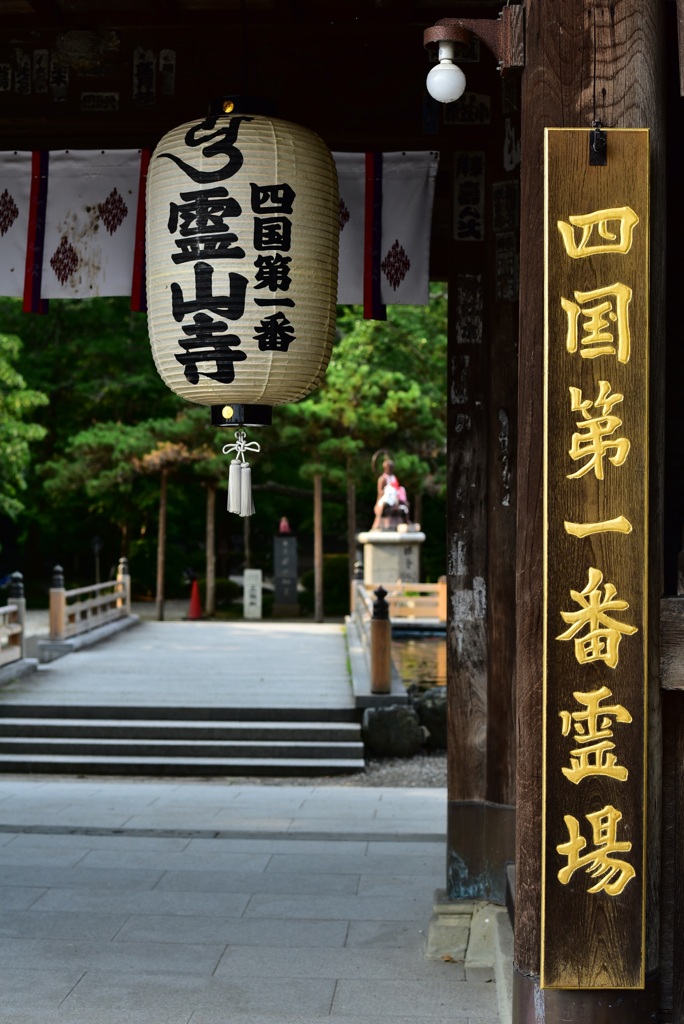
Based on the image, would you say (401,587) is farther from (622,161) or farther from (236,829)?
(622,161)

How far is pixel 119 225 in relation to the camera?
676 cm

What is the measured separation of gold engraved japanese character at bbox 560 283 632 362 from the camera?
339cm

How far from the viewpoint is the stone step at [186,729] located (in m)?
13.2

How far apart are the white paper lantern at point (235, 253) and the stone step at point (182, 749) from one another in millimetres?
8517

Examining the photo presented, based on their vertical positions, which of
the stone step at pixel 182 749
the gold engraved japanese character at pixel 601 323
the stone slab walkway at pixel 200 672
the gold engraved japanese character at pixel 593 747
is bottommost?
the stone step at pixel 182 749

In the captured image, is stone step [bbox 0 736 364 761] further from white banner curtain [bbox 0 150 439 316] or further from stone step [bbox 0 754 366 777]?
white banner curtain [bbox 0 150 439 316]

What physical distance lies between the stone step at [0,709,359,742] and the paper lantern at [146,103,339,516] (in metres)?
8.73

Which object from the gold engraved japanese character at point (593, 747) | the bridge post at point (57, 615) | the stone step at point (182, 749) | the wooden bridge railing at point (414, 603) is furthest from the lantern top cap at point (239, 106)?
the wooden bridge railing at point (414, 603)

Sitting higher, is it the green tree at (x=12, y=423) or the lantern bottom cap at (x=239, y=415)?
the green tree at (x=12, y=423)

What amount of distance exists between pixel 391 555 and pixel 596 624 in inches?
852

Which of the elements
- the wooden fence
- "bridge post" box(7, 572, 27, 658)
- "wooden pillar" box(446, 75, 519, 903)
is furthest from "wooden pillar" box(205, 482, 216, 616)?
"wooden pillar" box(446, 75, 519, 903)

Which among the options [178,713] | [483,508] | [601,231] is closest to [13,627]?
[178,713]

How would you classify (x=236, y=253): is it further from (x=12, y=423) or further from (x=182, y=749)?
(x=12, y=423)

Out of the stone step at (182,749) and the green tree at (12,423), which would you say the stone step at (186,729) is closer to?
the stone step at (182,749)
